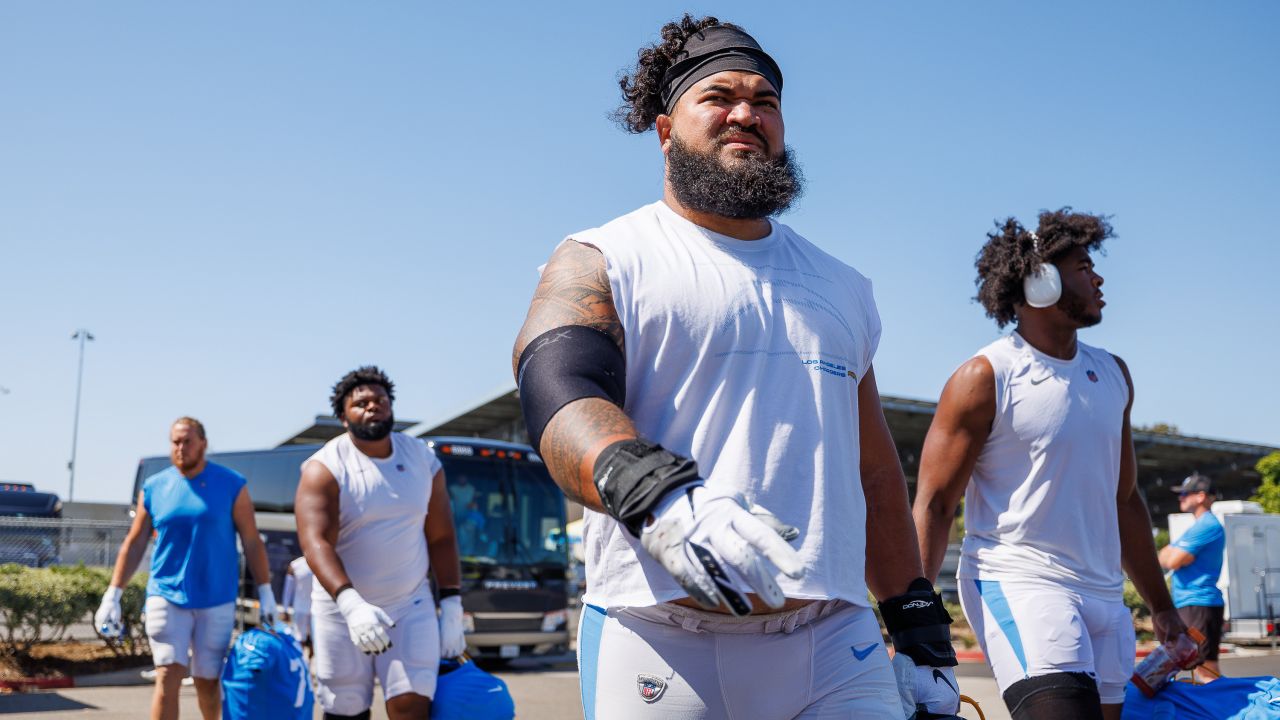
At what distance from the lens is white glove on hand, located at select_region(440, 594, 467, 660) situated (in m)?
6.55

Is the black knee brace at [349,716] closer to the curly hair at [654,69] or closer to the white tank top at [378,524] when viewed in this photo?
the white tank top at [378,524]

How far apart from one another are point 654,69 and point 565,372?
1.10 m

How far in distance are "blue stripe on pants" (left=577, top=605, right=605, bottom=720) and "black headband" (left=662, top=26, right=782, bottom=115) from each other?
45.4 inches

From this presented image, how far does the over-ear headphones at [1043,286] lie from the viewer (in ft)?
15.3

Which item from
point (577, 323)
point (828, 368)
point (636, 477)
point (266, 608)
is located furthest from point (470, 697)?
point (636, 477)

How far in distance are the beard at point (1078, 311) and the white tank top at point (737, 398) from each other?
241cm

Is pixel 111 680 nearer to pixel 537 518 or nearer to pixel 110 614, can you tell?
pixel 110 614

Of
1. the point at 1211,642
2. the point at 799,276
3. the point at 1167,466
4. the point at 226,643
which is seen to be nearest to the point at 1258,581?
the point at 1211,642

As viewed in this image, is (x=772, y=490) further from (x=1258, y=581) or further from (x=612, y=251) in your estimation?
(x=1258, y=581)

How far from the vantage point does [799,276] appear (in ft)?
8.66

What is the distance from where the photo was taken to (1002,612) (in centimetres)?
422

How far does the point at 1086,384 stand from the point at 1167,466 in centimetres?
4309

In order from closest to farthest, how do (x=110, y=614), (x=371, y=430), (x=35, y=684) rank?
(x=371, y=430), (x=110, y=614), (x=35, y=684)

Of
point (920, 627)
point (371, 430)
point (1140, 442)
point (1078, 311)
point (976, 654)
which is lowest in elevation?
point (976, 654)
